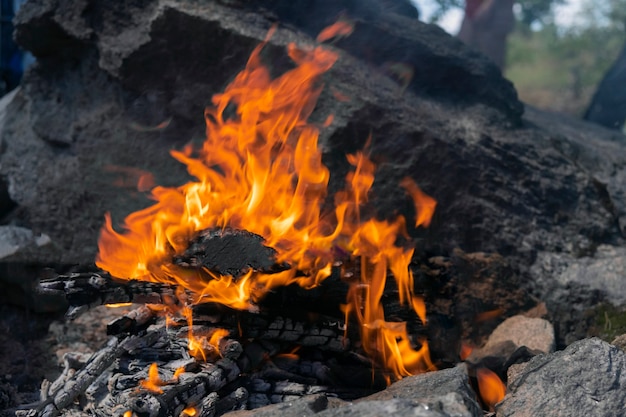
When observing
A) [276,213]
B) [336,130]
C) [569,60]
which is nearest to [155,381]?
[276,213]

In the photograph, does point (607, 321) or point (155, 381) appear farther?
point (607, 321)

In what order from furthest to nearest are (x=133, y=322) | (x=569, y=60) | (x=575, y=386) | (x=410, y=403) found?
1. (x=569, y=60)
2. (x=133, y=322)
3. (x=575, y=386)
4. (x=410, y=403)

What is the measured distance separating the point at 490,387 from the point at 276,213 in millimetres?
1403

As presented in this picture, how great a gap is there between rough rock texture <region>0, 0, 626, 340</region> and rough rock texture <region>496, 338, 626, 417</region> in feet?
3.90

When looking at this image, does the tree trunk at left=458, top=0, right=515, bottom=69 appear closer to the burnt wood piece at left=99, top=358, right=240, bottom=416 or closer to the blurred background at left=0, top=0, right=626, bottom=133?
the blurred background at left=0, top=0, right=626, bottom=133

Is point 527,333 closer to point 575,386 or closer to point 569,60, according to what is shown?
point 575,386

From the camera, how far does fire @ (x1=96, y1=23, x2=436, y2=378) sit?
10.7 ft

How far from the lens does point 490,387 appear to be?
10.8ft

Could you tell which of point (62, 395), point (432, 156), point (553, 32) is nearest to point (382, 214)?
point (432, 156)

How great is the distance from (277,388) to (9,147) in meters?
3.10

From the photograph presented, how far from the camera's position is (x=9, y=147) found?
16.4ft

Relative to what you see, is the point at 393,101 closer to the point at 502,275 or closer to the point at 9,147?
the point at 502,275

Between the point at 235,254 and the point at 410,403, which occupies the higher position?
the point at 410,403

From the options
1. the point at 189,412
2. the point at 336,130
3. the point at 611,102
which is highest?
the point at 611,102
